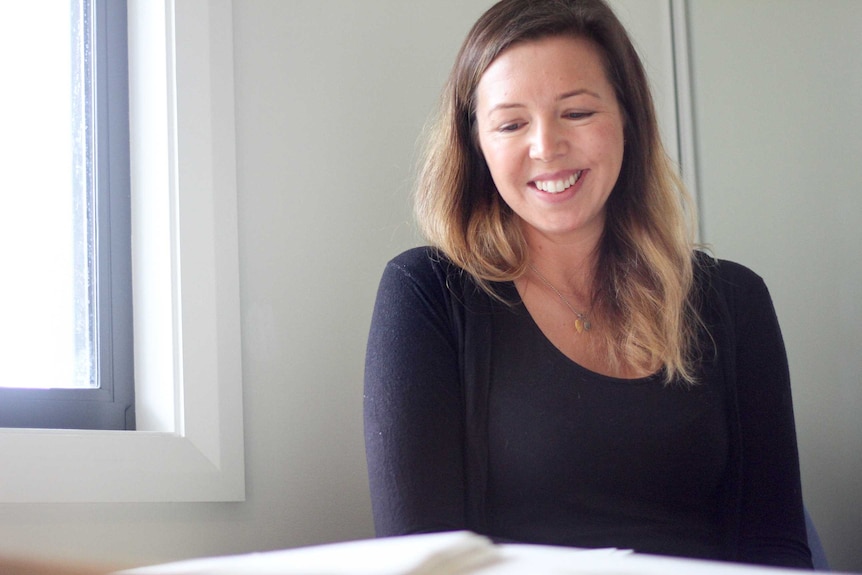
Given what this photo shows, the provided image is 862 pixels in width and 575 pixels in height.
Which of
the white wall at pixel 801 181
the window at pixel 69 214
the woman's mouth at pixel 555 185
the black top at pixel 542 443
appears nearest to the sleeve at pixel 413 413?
the black top at pixel 542 443

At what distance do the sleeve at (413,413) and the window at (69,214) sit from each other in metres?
0.35

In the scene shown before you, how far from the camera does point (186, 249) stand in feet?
4.24

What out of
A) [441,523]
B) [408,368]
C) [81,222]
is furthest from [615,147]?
[81,222]

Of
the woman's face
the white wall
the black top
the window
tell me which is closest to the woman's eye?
the woman's face

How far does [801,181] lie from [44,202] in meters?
1.46

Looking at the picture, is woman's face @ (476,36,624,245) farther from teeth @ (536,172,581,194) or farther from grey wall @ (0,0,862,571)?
grey wall @ (0,0,862,571)

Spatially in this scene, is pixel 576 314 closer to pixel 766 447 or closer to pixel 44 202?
pixel 766 447

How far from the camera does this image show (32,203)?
1.30 meters

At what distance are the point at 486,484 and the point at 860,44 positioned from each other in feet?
4.37

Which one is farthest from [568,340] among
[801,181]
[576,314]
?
[801,181]

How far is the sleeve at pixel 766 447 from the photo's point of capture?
1.38 meters

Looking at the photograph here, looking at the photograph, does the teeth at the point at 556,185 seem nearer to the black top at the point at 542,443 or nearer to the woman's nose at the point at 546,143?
the woman's nose at the point at 546,143

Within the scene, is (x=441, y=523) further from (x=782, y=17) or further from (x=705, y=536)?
(x=782, y=17)

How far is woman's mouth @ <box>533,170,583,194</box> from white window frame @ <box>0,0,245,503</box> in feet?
1.41
